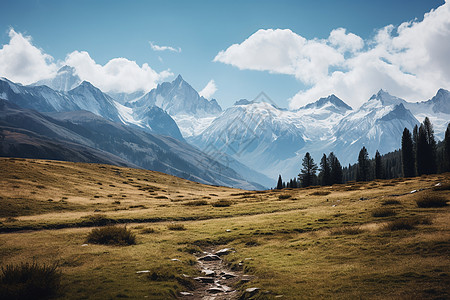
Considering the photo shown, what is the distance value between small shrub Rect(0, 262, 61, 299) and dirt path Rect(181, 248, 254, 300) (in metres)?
5.93

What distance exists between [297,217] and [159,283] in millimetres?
19118

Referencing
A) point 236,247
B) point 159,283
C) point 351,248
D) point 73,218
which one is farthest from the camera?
point 73,218

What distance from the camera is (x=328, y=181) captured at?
126 metres

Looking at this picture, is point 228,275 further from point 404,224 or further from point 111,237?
point 404,224

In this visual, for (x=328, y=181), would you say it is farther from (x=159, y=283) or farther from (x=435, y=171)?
(x=159, y=283)

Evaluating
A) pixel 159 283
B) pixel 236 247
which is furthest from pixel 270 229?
pixel 159 283

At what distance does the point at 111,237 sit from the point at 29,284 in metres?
11.2

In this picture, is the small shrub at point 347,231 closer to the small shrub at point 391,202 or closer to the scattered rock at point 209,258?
the scattered rock at point 209,258

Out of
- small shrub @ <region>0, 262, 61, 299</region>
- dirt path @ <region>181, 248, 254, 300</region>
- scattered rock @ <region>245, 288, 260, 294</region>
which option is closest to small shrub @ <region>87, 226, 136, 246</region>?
dirt path @ <region>181, 248, 254, 300</region>

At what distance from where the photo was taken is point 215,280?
16.0 meters

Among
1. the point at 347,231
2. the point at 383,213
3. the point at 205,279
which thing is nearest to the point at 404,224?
the point at 347,231

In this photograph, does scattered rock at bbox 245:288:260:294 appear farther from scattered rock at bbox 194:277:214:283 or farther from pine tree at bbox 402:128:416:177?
pine tree at bbox 402:128:416:177

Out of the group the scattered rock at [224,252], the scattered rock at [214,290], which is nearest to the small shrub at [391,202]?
the scattered rock at [224,252]

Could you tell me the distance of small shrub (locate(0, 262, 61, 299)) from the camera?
11492 mm
